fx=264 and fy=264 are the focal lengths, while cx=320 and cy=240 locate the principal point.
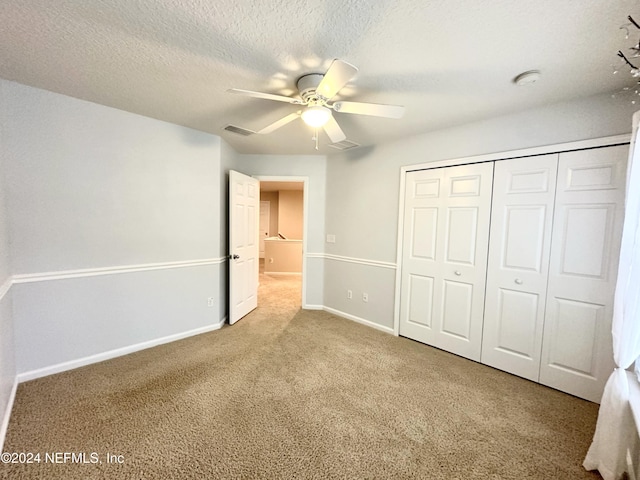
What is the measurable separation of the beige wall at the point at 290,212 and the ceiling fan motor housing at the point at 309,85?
612 cm

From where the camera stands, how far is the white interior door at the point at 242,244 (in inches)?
135

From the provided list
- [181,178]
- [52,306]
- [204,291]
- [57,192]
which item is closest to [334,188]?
[181,178]

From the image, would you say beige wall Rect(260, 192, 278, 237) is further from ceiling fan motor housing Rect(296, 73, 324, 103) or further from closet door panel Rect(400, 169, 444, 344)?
ceiling fan motor housing Rect(296, 73, 324, 103)

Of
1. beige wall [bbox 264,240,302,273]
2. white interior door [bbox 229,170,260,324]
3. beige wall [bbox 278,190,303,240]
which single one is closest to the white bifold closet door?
white interior door [bbox 229,170,260,324]

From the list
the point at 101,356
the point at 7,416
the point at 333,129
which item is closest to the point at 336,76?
the point at 333,129

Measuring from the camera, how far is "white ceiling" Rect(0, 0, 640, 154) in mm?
1274

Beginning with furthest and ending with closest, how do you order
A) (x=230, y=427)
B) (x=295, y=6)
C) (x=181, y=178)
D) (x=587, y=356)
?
1. (x=181, y=178)
2. (x=587, y=356)
3. (x=230, y=427)
4. (x=295, y=6)

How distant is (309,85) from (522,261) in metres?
2.33

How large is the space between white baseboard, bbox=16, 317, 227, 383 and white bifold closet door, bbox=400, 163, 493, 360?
255 cm

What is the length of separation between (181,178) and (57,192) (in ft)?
3.39

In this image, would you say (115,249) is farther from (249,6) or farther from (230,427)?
(249,6)

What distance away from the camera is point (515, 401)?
6.79ft

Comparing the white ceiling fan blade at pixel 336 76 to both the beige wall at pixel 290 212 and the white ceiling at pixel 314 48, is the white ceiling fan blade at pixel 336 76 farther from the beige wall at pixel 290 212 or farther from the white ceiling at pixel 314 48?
the beige wall at pixel 290 212

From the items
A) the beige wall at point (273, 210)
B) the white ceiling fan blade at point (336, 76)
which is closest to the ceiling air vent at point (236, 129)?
the white ceiling fan blade at point (336, 76)
